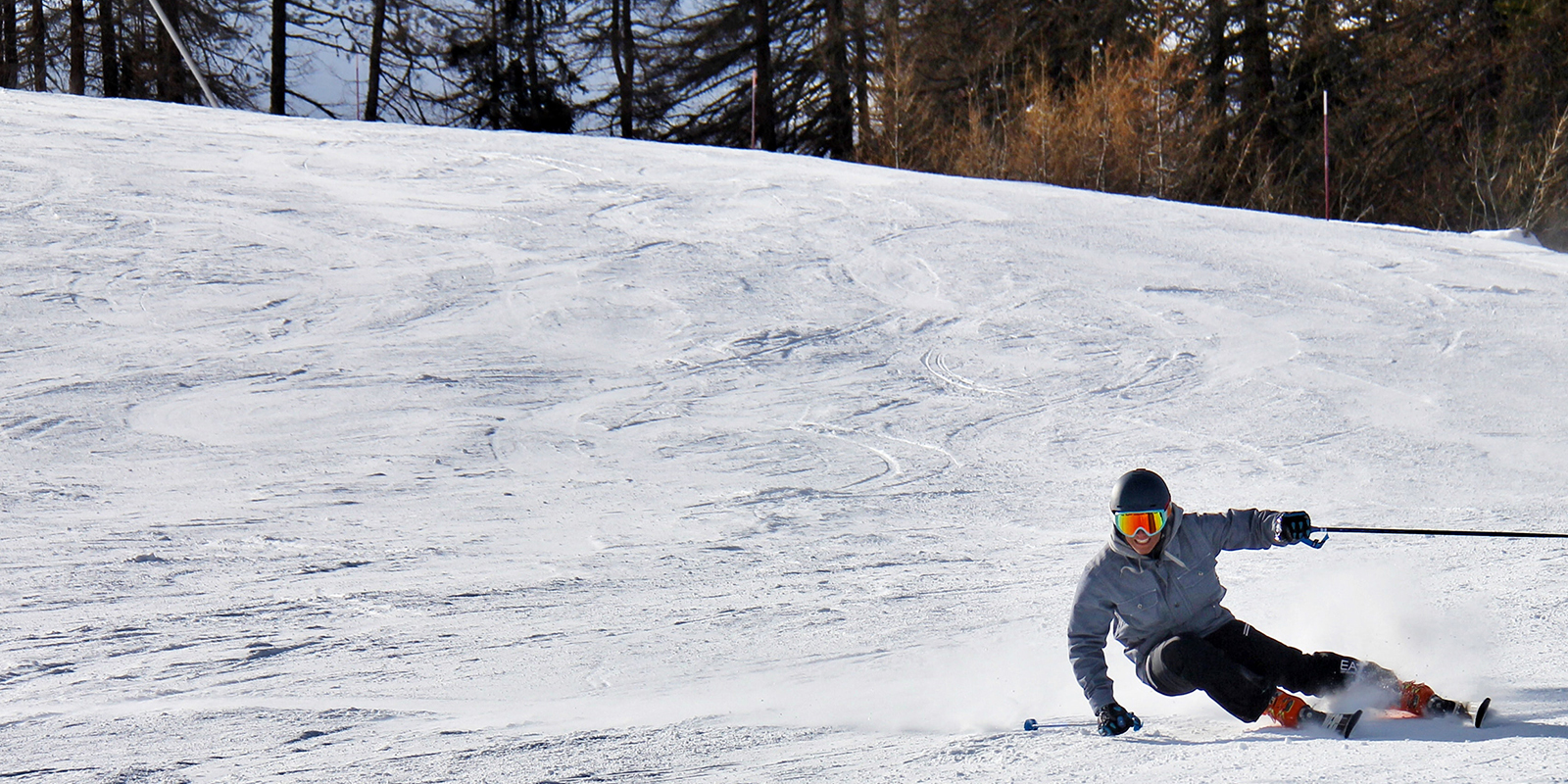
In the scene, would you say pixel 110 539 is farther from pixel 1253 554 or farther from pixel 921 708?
pixel 1253 554

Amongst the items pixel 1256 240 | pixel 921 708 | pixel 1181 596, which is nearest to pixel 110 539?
pixel 921 708

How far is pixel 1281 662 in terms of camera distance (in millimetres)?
3965

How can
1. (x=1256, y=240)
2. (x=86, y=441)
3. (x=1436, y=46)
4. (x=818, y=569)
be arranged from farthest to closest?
(x=1436, y=46) → (x=1256, y=240) → (x=86, y=441) → (x=818, y=569)

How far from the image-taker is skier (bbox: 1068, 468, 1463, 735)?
376 centimetres

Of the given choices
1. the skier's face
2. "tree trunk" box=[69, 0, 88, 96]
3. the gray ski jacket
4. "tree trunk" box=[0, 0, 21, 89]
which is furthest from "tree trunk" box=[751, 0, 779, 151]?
the skier's face

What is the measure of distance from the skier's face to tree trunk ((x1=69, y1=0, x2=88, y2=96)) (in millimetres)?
27174

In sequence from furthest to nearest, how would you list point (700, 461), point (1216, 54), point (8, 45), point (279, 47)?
point (279, 47) → point (8, 45) → point (1216, 54) → point (700, 461)

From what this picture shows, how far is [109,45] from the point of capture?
86.8ft

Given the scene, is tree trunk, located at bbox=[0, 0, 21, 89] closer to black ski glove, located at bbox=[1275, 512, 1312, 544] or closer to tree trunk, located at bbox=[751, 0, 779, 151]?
tree trunk, located at bbox=[751, 0, 779, 151]

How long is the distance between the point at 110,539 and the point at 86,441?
5.13 feet

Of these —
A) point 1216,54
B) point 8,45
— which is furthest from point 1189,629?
point 8,45

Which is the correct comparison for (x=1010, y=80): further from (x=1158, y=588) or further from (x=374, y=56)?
(x=1158, y=588)

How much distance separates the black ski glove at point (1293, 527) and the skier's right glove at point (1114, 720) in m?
0.65

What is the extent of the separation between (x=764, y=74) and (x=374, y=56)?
810cm
